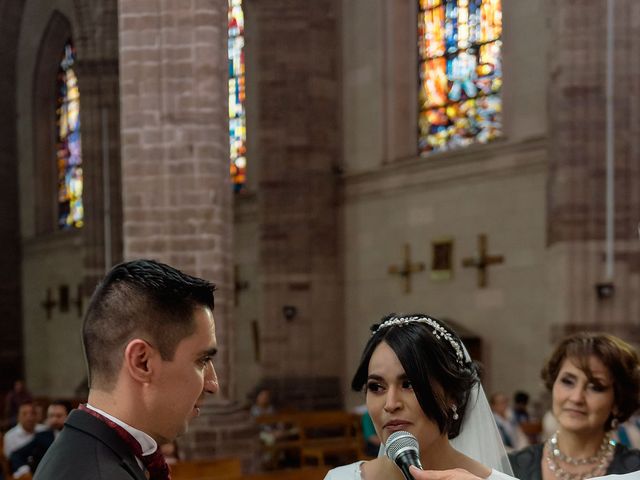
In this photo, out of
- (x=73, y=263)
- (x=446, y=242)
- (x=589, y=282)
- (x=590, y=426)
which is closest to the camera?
(x=590, y=426)

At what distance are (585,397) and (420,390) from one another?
1.04 metres

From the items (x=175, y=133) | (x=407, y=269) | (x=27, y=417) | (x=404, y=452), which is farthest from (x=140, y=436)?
(x=407, y=269)

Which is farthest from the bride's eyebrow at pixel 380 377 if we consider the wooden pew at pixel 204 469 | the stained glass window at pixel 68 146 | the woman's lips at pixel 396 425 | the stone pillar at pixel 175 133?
the stained glass window at pixel 68 146

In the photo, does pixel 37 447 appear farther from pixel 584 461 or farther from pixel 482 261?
pixel 482 261

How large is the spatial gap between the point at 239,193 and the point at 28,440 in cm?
946

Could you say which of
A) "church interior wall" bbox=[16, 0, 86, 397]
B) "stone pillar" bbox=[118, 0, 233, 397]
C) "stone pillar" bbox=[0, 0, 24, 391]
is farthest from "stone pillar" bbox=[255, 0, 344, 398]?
"stone pillar" bbox=[0, 0, 24, 391]

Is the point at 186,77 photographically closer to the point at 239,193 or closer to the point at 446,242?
the point at 446,242

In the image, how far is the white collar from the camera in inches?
63.7

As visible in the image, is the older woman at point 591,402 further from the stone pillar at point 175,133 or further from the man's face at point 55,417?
the stone pillar at point 175,133

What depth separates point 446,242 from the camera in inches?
555

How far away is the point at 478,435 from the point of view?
2.63 metres

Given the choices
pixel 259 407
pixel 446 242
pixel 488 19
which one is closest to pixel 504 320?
pixel 446 242

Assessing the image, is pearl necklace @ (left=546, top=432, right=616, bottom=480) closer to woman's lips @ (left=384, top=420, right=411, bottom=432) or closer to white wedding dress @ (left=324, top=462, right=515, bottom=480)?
white wedding dress @ (left=324, top=462, right=515, bottom=480)

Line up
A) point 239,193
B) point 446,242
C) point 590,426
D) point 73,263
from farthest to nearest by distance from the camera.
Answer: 1. point 73,263
2. point 239,193
3. point 446,242
4. point 590,426
